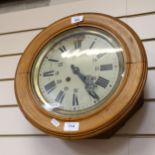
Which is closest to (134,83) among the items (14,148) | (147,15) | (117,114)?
(117,114)

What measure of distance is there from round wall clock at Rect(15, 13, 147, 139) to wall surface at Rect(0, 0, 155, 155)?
0.08m

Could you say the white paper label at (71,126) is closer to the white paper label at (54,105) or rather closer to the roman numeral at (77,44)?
the white paper label at (54,105)

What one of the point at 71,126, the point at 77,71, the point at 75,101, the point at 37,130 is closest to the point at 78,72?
the point at 77,71

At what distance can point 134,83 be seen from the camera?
101 cm

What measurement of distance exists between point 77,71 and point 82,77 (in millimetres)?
30

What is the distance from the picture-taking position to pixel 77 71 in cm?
115

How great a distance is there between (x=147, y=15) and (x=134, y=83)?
38cm

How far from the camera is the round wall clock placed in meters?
1.02

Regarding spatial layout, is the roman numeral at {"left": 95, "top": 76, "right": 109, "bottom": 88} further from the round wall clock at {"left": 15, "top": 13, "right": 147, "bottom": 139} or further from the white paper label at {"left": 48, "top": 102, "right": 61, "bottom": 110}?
the white paper label at {"left": 48, "top": 102, "right": 61, "bottom": 110}

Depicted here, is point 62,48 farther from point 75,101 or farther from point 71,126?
point 71,126

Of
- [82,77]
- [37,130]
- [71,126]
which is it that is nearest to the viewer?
[71,126]

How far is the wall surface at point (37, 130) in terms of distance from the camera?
3.78ft

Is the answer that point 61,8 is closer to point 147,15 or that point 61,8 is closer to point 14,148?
point 147,15

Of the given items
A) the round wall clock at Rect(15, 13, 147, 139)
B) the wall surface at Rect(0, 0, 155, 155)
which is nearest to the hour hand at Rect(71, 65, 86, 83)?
the round wall clock at Rect(15, 13, 147, 139)
